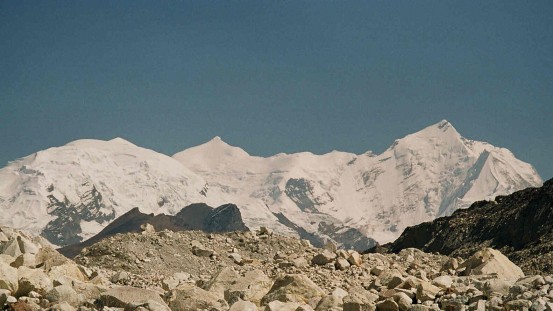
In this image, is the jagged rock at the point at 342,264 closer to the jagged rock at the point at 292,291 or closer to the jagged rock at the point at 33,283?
the jagged rock at the point at 292,291

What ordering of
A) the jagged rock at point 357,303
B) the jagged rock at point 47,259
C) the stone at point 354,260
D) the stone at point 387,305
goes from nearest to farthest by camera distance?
the jagged rock at point 357,303 < the stone at point 387,305 < the jagged rock at point 47,259 < the stone at point 354,260

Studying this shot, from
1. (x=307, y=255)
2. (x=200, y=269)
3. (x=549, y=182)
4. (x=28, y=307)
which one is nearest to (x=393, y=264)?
(x=307, y=255)

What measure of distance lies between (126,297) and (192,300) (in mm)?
2263

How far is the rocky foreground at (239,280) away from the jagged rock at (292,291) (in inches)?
1.6

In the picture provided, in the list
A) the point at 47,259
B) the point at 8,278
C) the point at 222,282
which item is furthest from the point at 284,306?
the point at 47,259

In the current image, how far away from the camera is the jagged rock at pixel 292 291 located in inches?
1094

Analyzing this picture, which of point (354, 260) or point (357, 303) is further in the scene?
point (354, 260)

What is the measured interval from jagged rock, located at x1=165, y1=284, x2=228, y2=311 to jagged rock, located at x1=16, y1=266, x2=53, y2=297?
451 cm

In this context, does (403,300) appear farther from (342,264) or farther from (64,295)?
(64,295)

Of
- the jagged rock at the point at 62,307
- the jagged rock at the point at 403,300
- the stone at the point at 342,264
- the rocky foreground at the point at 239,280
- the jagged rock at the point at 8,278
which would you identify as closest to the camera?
the jagged rock at the point at 62,307

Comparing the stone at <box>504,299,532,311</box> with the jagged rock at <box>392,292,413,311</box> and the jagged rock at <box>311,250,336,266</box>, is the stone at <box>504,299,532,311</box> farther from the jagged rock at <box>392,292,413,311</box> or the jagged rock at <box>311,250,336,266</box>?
the jagged rock at <box>311,250,336,266</box>

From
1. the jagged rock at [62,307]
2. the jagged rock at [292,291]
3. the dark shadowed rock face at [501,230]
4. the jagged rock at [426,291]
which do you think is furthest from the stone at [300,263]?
the dark shadowed rock face at [501,230]

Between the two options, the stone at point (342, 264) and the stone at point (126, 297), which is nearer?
the stone at point (126, 297)

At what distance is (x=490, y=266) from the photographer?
36375 millimetres
